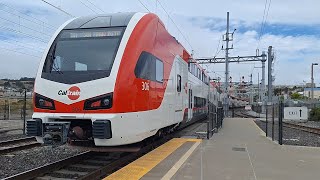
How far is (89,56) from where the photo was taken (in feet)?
28.5

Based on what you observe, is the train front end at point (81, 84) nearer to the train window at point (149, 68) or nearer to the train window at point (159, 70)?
the train window at point (149, 68)

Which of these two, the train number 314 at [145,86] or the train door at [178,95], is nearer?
the train number 314 at [145,86]

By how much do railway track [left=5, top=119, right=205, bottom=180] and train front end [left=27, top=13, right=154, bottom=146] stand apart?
0.62 m

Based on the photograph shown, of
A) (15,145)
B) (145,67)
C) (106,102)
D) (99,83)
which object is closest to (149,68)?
(145,67)

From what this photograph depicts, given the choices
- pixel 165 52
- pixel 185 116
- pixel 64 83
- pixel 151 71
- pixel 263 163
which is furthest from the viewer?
pixel 185 116

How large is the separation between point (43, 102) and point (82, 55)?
1.41 meters

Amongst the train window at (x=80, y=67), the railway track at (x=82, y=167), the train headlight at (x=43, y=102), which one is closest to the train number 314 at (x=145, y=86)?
the train window at (x=80, y=67)

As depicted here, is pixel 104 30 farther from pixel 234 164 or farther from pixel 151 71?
pixel 234 164

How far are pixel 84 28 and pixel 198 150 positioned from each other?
4537mm

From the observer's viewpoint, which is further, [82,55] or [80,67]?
[82,55]

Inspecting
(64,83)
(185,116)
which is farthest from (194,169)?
(185,116)

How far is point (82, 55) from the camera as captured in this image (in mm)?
8750

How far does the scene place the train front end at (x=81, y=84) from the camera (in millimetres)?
7941

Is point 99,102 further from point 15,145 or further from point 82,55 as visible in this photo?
point 15,145
